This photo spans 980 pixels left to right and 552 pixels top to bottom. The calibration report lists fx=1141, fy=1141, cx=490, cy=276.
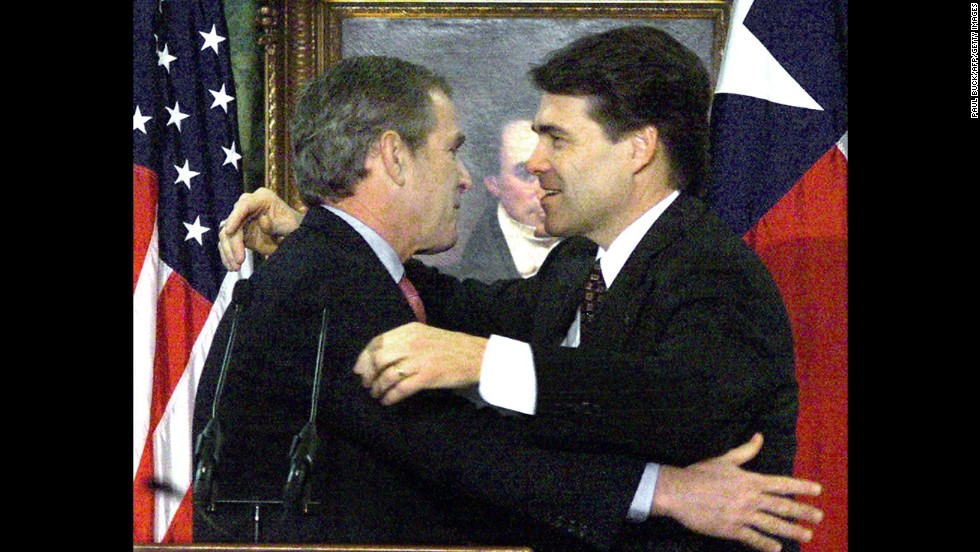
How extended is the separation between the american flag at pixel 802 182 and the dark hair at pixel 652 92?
0.60 m

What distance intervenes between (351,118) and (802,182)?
1.26 metres

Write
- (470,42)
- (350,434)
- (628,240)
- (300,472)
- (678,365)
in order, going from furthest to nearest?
(470,42) < (628,240) < (350,434) < (678,365) < (300,472)

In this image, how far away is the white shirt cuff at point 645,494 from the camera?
194 centimetres

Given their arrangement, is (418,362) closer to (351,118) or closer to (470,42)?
(351,118)

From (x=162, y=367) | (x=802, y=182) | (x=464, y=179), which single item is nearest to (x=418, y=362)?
(x=464, y=179)

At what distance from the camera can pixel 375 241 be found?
7.48 feet

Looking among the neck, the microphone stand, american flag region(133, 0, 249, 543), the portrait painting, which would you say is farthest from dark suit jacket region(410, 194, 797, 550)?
american flag region(133, 0, 249, 543)

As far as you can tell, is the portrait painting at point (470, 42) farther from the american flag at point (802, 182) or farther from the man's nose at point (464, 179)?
the american flag at point (802, 182)

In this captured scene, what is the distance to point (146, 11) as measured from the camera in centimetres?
300

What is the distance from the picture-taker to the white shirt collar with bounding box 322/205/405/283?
2266 mm

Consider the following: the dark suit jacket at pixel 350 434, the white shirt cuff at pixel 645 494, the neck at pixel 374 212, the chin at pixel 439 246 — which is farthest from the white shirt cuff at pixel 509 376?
the chin at pixel 439 246

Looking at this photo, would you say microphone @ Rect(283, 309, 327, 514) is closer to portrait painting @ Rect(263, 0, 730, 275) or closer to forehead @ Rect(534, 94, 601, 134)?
forehead @ Rect(534, 94, 601, 134)
